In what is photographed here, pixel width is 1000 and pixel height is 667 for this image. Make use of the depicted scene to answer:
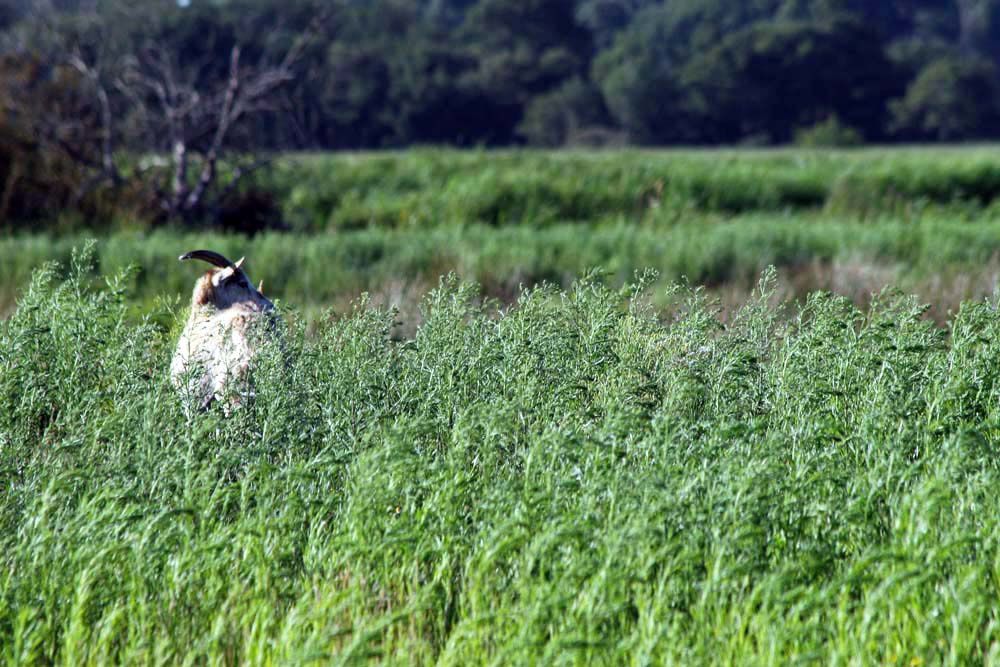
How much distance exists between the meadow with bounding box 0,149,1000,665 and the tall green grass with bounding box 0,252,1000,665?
2 cm

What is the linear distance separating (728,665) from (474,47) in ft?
126

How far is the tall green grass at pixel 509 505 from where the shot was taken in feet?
11.3

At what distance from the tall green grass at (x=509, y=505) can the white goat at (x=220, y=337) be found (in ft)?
0.42

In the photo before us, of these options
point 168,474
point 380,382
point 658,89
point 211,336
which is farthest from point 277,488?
point 658,89

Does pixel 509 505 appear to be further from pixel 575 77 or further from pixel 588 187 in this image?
pixel 575 77

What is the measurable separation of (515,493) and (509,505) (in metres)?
0.05

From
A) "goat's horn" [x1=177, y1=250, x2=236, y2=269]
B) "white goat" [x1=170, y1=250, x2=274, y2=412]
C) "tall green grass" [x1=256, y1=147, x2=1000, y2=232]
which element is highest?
"goat's horn" [x1=177, y1=250, x2=236, y2=269]

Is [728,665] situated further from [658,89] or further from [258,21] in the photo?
[658,89]

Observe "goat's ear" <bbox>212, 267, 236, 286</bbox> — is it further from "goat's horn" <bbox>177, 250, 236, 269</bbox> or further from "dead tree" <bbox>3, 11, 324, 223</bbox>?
"dead tree" <bbox>3, 11, 324, 223</bbox>

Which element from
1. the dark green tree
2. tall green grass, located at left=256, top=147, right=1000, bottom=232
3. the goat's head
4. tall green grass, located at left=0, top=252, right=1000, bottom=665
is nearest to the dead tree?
tall green grass, located at left=256, top=147, right=1000, bottom=232

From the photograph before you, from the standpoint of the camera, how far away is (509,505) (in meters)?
3.92

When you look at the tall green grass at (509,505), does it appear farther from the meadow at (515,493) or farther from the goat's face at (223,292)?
the goat's face at (223,292)

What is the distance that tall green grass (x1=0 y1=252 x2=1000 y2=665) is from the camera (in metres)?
3.46

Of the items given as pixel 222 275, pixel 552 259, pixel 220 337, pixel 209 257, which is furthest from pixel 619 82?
pixel 220 337
